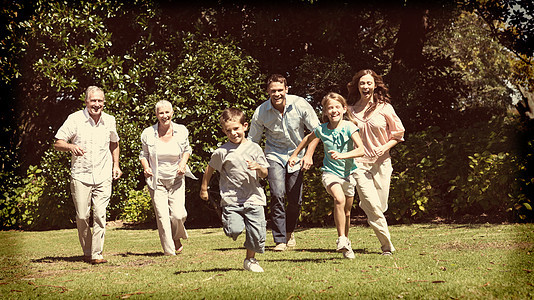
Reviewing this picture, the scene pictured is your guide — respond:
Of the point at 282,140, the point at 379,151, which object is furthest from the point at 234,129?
the point at 282,140

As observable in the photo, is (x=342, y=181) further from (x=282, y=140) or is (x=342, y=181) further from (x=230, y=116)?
(x=282, y=140)

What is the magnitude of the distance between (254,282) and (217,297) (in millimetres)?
589

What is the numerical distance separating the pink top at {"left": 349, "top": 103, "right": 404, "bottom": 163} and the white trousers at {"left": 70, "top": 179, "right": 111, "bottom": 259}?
345 cm

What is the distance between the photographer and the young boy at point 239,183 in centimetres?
577

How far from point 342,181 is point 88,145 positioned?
3.44 m

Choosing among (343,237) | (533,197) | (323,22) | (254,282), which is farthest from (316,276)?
(323,22)

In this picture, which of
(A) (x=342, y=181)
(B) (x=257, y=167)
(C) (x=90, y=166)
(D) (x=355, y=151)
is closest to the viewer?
(B) (x=257, y=167)

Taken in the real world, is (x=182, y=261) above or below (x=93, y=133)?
below

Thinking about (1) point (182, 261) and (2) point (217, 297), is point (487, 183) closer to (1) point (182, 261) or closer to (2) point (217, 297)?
(1) point (182, 261)

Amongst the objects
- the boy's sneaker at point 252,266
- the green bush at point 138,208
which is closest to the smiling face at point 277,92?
the boy's sneaker at point 252,266

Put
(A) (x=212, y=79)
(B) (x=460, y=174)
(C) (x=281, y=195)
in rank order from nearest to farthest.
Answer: (C) (x=281, y=195) < (B) (x=460, y=174) < (A) (x=212, y=79)

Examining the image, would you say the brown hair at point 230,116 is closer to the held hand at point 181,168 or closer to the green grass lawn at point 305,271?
the green grass lawn at point 305,271

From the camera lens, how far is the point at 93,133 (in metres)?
7.48

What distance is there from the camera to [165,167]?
309 inches
